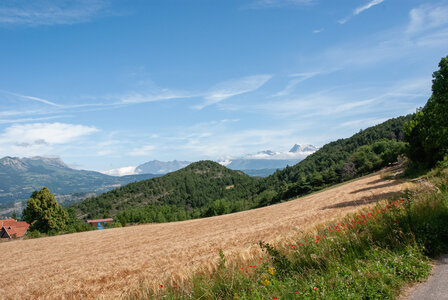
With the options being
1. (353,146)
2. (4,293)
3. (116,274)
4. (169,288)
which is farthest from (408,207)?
(353,146)

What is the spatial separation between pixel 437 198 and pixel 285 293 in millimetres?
6959

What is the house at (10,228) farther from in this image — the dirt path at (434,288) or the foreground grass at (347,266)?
the dirt path at (434,288)

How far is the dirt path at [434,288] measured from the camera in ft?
15.7

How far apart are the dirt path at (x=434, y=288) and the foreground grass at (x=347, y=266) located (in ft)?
0.69

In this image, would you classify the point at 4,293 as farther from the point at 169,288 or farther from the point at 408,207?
the point at 408,207

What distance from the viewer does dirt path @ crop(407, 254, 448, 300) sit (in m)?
4.77

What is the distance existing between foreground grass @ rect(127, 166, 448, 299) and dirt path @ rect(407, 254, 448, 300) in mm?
211

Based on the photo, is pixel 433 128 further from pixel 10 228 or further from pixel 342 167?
pixel 10 228

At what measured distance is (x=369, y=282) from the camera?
5410mm

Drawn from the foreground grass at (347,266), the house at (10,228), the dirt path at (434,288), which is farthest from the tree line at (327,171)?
the dirt path at (434,288)

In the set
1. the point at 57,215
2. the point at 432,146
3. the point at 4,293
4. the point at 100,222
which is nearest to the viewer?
the point at 4,293

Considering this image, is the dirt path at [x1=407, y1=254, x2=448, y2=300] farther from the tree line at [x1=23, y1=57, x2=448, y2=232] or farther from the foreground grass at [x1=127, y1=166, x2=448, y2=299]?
the tree line at [x1=23, y1=57, x2=448, y2=232]

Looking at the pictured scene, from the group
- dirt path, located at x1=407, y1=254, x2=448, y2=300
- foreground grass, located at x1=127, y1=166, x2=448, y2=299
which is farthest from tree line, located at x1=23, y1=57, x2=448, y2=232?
dirt path, located at x1=407, y1=254, x2=448, y2=300

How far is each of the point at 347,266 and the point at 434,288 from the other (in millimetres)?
1649
